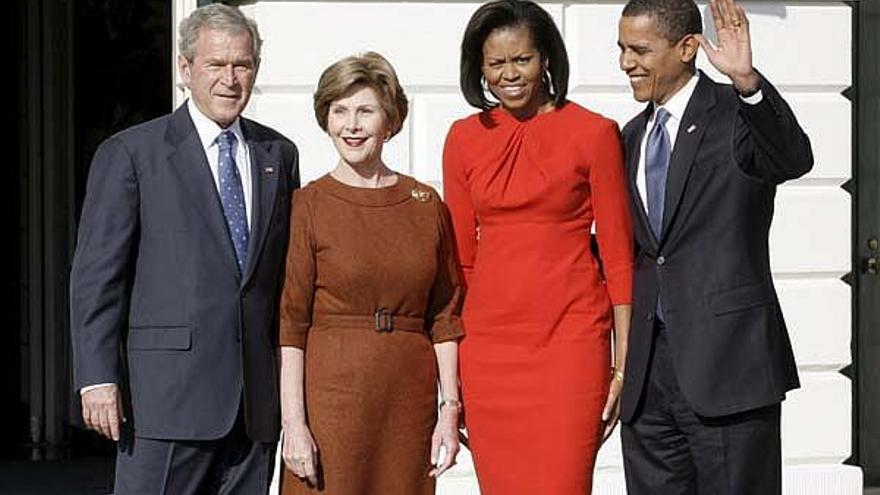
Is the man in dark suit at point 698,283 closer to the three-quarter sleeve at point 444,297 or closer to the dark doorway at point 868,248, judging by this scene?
the three-quarter sleeve at point 444,297

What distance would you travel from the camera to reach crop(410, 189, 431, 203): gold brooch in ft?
16.4

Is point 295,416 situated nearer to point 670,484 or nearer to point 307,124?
point 670,484

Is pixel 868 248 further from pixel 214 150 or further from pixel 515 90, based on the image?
pixel 214 150

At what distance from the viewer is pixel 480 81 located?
5164 mm

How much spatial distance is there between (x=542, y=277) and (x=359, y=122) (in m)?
0.66

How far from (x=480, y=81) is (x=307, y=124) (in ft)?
8.08

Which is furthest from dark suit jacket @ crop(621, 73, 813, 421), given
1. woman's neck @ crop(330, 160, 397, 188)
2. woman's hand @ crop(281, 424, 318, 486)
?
woman's hand @ crop(281, 424, 318, 486)

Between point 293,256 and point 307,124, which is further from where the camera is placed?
point 307,124

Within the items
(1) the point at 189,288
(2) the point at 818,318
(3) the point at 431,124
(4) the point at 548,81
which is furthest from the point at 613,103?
(1) the point at 189,288

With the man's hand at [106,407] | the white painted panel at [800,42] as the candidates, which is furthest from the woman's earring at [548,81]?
the white painted panel at [800,42]

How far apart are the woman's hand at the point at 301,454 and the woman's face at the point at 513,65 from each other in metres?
1.08

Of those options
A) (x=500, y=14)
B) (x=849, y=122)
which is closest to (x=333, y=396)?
(x=500, y=14)

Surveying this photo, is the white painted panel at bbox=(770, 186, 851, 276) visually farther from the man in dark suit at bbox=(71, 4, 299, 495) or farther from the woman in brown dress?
the man in dark suit at bbox=(71, 4, 299, 495)
